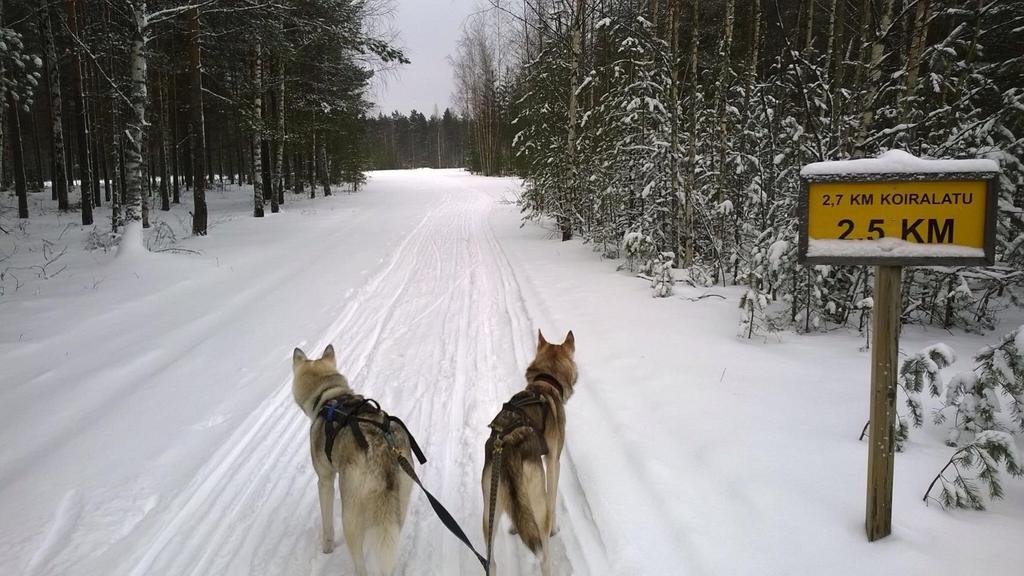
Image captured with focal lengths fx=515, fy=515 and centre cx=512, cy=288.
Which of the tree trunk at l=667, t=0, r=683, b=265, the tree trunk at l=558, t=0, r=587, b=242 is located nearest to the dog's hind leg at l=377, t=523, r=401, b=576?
the tree trunk at l=667, t=0, r=683, b=265

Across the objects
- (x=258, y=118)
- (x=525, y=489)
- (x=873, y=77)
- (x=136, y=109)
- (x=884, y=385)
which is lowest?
(x=525, y=489)

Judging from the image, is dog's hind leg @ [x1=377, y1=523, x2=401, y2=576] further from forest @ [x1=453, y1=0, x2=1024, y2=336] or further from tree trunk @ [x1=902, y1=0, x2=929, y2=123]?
tree trunk @ [x1=902, y1=0, x2=929, y2=123]

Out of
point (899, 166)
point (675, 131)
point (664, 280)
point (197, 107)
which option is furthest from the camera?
point (197, 107)

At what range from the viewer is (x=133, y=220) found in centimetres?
1123

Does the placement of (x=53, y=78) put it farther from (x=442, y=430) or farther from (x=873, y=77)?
(x=873, y=77)

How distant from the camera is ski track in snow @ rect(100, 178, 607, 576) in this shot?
3.12 metres

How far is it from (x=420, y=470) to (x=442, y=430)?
596 mm

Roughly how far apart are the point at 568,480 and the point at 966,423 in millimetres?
2637

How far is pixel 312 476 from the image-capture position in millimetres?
3975

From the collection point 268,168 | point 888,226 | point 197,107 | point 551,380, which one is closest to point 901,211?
point 888,226

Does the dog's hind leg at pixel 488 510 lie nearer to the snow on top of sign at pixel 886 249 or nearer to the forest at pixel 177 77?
the snow on top of sign at pixel 886 249

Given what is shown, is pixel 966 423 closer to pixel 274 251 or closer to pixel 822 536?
pixel 822 536

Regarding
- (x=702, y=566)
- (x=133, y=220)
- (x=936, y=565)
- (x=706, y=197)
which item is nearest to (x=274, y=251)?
(x=133, y=220)

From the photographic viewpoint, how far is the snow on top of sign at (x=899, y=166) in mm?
2346
